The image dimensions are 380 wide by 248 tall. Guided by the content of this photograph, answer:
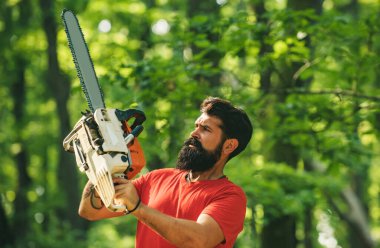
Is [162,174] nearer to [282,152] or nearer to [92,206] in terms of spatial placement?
[92,206]

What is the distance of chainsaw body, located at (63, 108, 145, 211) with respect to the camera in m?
2.88

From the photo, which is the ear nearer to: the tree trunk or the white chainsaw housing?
the white chainsaw housing

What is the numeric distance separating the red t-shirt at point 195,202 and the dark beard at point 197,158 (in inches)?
3.2

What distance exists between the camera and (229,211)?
3332 mm

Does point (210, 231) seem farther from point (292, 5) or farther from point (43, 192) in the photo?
point (43, 192)

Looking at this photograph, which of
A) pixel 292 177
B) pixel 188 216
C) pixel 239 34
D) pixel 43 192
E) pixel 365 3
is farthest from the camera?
pixel 43 192

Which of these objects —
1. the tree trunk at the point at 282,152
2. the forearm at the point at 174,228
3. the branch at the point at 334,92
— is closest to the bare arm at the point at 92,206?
the forearm at the point at 174,228

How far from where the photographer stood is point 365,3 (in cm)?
1888

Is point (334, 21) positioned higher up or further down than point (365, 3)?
higher up

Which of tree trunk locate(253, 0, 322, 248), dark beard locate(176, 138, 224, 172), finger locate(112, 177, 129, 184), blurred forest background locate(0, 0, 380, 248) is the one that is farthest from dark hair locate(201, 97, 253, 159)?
tree trunk locate(253, 0, 322, 248)

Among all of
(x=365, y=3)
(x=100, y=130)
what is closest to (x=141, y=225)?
(x=100, y=130)

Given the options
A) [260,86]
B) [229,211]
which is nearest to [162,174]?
[229,211]

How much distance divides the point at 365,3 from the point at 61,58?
8890 mm

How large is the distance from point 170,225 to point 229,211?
1.36 feet
